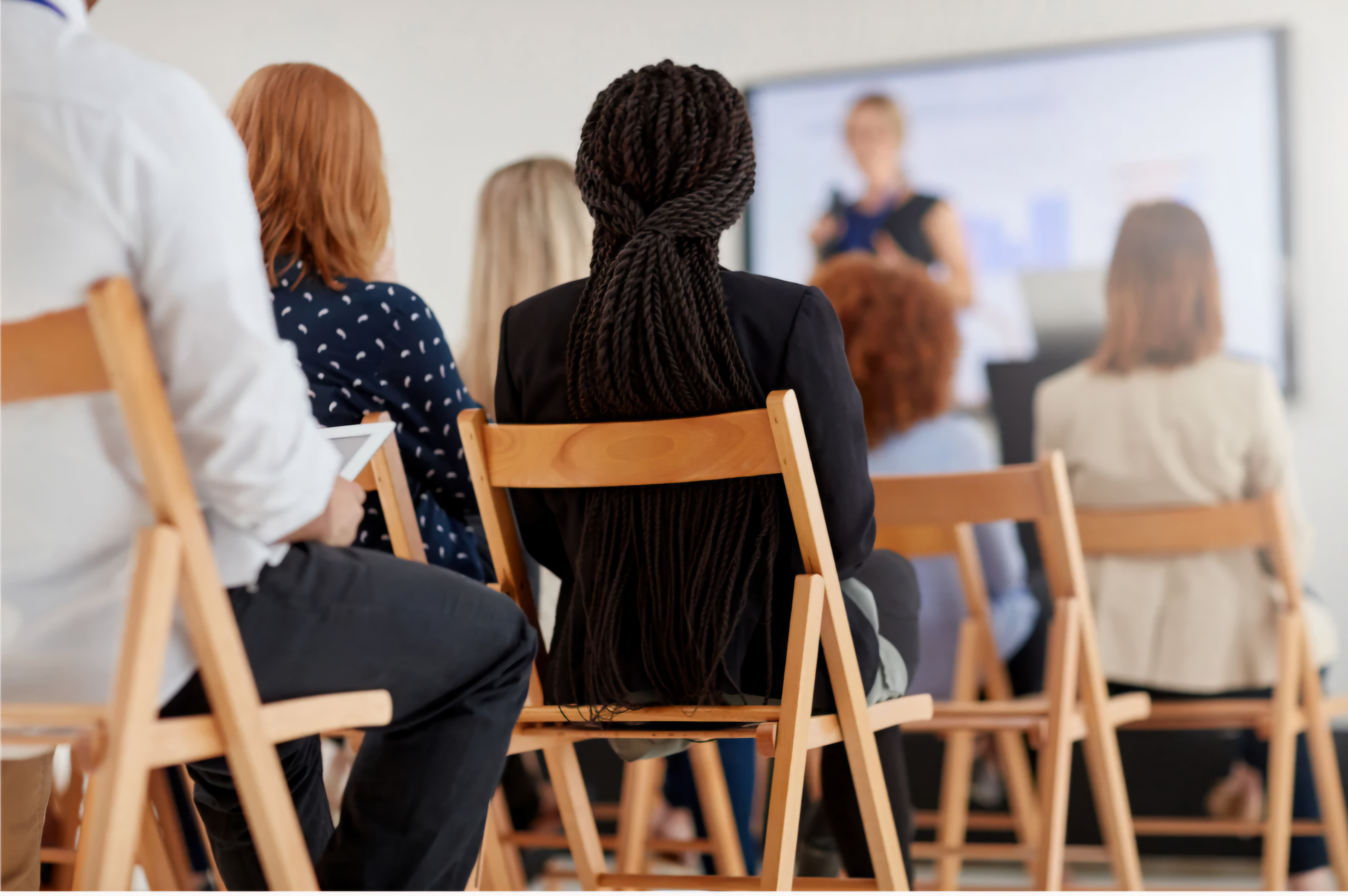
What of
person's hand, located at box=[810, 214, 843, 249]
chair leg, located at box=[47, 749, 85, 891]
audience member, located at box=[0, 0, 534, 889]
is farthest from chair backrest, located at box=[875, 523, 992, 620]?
person's hand, located at box=[810, 214, 843, 249]

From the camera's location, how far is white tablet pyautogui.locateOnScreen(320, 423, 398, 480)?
106 centimetres

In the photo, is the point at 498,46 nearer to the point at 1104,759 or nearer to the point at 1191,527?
the point at 1191,527

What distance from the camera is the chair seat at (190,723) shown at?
2.83ft

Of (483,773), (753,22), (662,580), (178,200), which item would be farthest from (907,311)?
(753,22)

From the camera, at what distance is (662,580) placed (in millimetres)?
1231

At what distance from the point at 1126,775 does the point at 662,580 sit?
155 cm

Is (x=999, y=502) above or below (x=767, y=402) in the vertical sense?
below

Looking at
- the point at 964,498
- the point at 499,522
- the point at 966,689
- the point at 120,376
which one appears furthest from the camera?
the point at 966,689

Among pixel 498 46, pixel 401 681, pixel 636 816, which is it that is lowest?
pixel 636 816

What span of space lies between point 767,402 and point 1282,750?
132 cm

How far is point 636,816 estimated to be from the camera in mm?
1916

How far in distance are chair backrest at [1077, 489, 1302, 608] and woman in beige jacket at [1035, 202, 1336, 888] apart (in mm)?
113

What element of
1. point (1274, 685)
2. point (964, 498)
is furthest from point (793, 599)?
point (1274, 685)

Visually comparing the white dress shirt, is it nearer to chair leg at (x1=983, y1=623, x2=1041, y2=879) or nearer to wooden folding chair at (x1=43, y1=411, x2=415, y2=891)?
wooden folding chair at (x1=43, y1=411, x2=415, y2=891)
